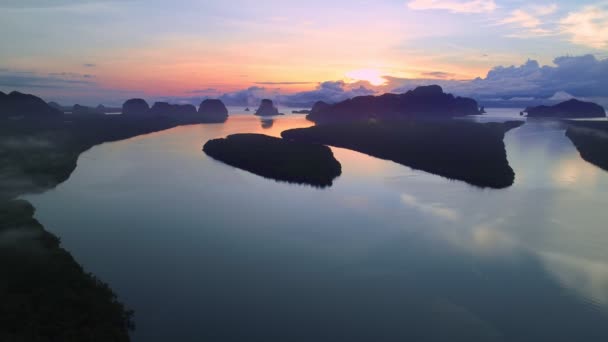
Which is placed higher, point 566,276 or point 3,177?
point 3,177

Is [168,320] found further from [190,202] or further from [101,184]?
[101,184]

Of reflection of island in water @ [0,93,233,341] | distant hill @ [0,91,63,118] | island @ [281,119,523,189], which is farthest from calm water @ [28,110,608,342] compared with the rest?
distant hill @ [0,91,63,118]


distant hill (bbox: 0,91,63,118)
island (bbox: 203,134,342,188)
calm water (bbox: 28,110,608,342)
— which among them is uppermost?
distant hill (bbox: 0,91,63,118)

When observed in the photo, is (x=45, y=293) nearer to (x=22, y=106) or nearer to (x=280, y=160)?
(x=280, y=160)

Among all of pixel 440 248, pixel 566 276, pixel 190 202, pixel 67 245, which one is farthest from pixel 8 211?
pixel 566 276

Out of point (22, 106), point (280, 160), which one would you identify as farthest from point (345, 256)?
point (22, 106)

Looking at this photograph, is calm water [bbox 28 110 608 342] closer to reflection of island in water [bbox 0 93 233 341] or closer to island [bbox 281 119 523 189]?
reflection of island in water [bbox 0 93 233 341]

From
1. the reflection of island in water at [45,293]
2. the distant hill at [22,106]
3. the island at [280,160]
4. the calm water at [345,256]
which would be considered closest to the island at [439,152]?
the calm water at [345,256]
